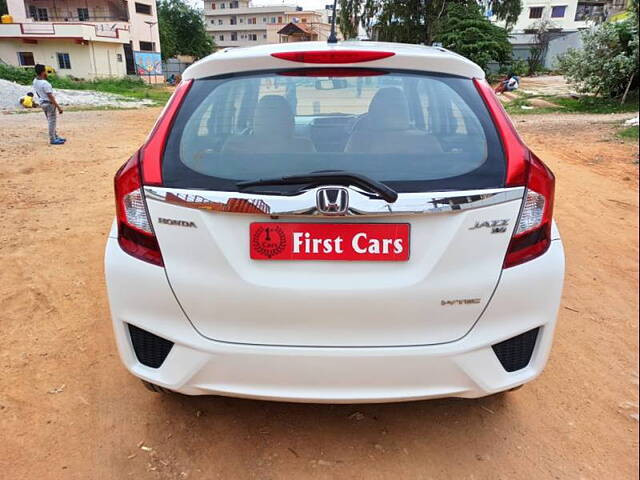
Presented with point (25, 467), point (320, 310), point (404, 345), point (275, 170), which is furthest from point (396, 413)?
point (25, 467)

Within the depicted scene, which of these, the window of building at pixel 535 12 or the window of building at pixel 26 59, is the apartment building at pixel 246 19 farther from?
the window of building at pixel 26 59

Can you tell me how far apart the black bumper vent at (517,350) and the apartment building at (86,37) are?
43.4 meters

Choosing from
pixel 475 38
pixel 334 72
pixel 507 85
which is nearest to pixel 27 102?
pixel 507 85

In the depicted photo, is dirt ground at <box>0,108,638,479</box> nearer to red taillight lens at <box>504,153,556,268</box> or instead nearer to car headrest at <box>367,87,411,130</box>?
red taillight lens at <box>504,153,556,268</box>

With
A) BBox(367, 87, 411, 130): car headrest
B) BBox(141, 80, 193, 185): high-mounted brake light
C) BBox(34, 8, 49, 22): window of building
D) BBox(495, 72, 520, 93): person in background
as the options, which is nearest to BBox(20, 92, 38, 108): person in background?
BBox(495, 72, 520, 93): person in background

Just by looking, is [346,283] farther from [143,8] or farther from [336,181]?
[143,8]

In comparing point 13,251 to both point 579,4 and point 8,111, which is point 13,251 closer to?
point 8,111

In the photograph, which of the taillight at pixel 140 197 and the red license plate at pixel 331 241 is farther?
the taillight at pixel 140 197

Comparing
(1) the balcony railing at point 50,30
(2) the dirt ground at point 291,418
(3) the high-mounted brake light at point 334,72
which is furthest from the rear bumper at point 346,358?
(1) the balcony railing at point 50,30

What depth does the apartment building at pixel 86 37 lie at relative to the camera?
38531 mm

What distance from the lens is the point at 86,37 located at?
38500 millimetres

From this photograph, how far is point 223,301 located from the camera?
184 cm

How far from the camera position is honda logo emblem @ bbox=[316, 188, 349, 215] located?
1752 millimetres

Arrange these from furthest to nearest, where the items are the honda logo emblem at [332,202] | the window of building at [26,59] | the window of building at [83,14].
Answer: the window of building at [83,14], the window of building at [26,59], the honda logo emblem at [332,202]
